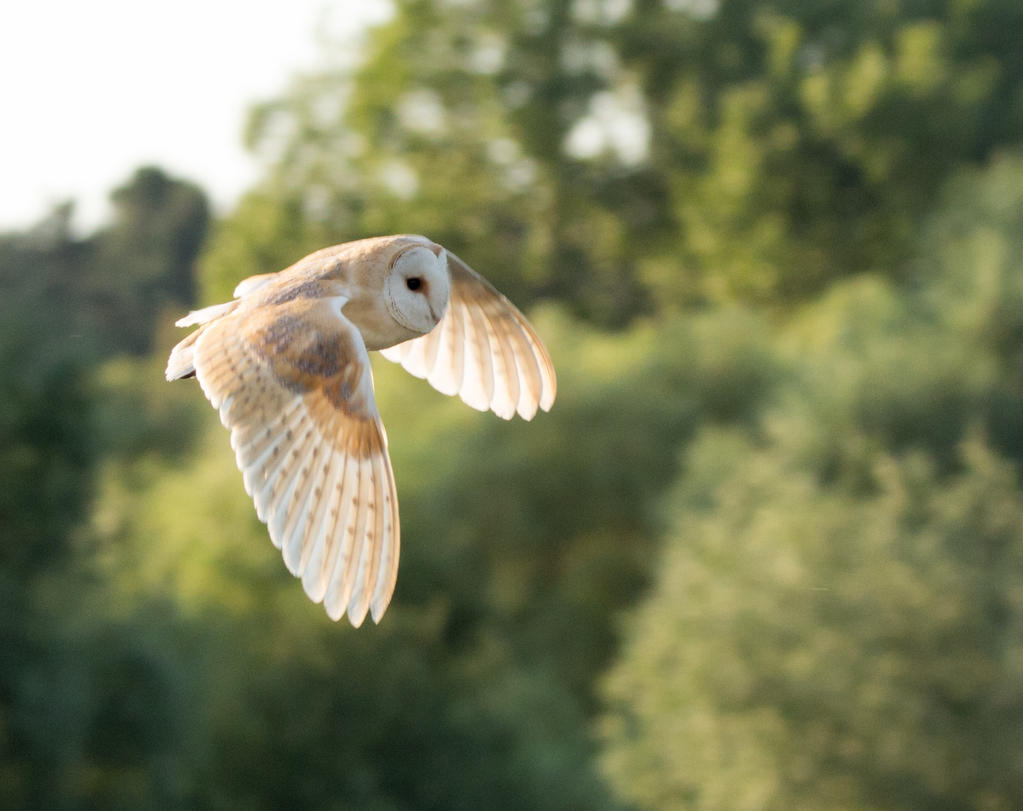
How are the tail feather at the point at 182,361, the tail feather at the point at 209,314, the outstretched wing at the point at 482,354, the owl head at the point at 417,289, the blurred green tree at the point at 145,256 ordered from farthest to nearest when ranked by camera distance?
the blurred green tree at the point at 145,256
the outstretched wing at the point at 482,354
the tail feather at the point at 209,314
the tail feather at the point at 182,361
the owl head at the point at 417,289

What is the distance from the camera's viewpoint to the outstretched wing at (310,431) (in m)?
3.14

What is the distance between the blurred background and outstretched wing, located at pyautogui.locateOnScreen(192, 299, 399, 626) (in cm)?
1185

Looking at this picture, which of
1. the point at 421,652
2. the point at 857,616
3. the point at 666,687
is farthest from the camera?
the point at 421,652

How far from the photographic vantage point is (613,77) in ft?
102

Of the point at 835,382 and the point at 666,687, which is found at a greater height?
the point at 835,382

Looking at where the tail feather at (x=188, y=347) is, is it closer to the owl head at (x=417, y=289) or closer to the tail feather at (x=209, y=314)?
the tail feather at (x=209, y=314)

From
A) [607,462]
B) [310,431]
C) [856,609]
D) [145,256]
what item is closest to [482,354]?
[310,431]

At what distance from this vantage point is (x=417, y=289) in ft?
11.3

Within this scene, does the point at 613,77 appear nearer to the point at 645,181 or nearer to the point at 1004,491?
the point at 645,181

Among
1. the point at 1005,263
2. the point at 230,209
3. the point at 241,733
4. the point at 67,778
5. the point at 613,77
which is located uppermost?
the point at 613,77

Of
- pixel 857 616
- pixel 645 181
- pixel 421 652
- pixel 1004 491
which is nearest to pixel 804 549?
pixel 857 616

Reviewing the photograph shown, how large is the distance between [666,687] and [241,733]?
5083 mm

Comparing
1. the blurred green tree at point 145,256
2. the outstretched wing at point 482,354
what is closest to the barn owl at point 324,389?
the outstretched wing at point 482,354

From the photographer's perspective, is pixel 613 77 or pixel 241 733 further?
pixel 613 77
